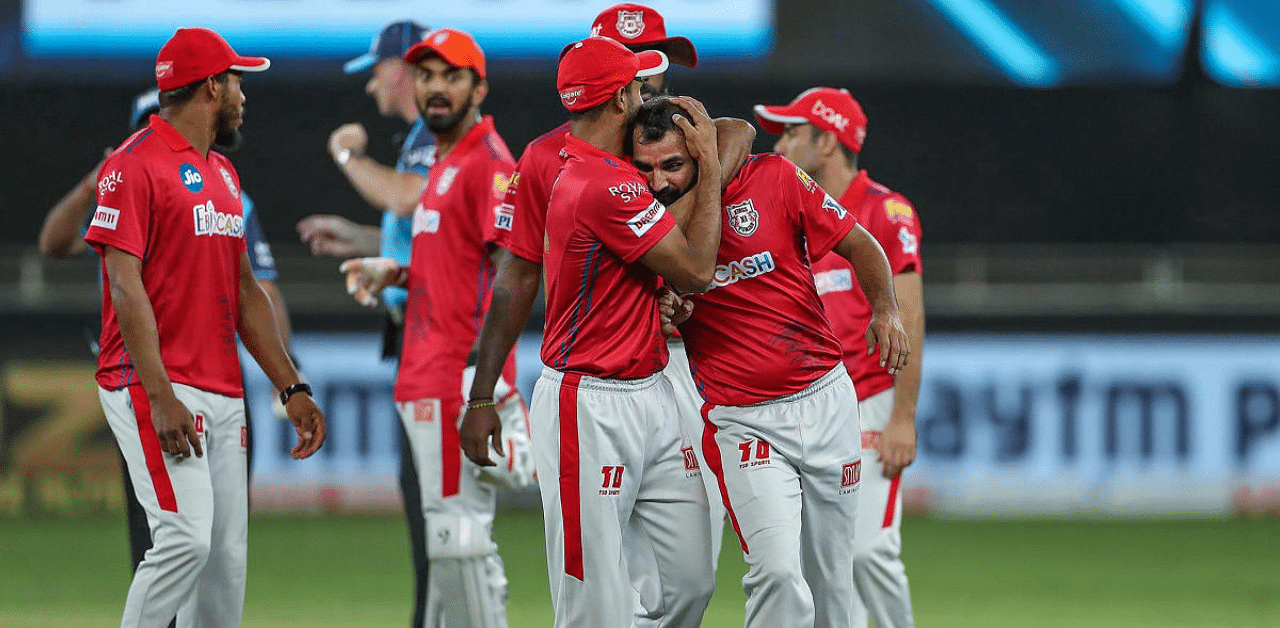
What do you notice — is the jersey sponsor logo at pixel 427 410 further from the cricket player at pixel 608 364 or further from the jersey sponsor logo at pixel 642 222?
the jersey sponsor logo at pixel 642 222

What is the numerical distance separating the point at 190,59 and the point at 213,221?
0.49 meters

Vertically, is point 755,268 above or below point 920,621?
above

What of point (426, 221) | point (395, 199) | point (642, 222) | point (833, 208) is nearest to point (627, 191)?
point (642, 222)

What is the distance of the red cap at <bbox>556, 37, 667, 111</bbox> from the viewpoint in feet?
14.3

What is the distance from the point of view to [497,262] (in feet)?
18.3

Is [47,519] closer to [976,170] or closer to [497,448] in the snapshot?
[497,448]

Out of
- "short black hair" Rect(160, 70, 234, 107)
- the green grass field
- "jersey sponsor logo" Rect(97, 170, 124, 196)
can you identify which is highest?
"short black hair" Rect(160, 70, 234, 107)

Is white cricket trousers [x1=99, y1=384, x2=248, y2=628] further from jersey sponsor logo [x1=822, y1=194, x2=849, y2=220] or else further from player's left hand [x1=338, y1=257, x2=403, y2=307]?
jersey sponsor logo [x1=822, y1=194, x2=849, y2=220]

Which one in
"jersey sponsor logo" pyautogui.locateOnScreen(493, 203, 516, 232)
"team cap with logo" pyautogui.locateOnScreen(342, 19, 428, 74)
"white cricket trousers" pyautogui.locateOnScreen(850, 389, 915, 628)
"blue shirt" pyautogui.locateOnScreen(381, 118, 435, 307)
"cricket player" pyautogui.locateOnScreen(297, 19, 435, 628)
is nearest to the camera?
"jersey sponsor logo" pyautogui.locateOnScreen(493, 203, 516, 232)

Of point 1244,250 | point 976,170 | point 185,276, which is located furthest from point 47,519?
point 1244,250

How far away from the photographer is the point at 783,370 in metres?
4.62

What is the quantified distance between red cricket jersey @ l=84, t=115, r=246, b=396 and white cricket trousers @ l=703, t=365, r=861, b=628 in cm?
152

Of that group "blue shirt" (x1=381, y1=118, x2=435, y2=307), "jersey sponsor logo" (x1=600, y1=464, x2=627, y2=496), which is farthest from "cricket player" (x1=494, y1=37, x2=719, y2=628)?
"blue shirt" (x1=381, y1=118, x2=435, y2=307)

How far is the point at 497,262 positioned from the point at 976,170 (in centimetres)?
1099
